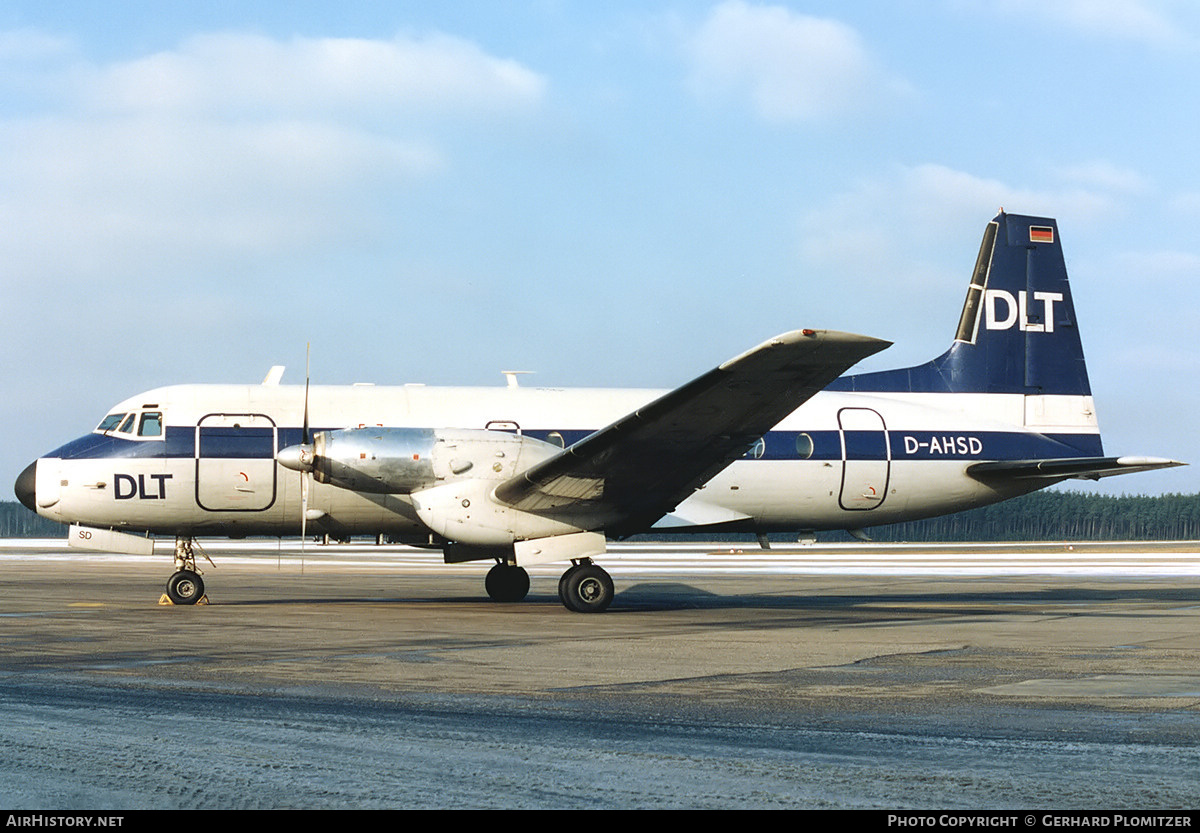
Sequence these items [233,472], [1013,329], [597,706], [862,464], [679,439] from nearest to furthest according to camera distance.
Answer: [597,706] < [679,439] < [233,472] < [862,464] < [1013,329]

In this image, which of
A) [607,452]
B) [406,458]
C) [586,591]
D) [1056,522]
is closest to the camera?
[607,452]

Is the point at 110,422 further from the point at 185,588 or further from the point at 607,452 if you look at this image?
the point at 607,452

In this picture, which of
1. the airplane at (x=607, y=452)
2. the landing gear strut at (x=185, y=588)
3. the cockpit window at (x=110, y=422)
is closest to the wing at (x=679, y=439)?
the airplane at (x=607, y=452)

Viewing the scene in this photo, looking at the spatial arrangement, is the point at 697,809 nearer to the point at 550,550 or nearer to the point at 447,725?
the point at 447,725

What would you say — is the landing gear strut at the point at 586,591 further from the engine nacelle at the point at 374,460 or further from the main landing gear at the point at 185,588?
the main landing gear at the point at 185,588

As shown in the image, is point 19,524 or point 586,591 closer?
point 586,591

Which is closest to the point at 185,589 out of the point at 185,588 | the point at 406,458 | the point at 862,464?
the point at 185,588

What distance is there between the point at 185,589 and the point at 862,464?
12.1 metres

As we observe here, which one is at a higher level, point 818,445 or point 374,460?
point 818,445

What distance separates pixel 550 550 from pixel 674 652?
6.20m

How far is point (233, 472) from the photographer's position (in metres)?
20.7

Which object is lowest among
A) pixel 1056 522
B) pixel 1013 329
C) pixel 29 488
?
pixel 1056 522

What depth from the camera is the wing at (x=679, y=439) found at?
16.0 m

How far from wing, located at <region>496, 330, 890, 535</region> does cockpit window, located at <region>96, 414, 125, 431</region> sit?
23.6ft
